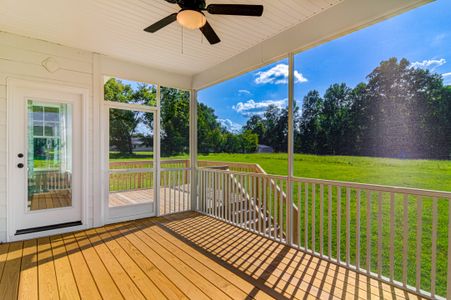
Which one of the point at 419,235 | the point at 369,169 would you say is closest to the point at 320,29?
the point at 369,169

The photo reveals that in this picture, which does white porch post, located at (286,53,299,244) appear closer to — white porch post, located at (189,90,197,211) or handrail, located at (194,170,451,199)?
handrail, located at (194,170,451,199)

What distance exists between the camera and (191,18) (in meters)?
2.01

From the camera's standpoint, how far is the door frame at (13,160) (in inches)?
123

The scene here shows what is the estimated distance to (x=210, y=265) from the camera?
2.55 meters

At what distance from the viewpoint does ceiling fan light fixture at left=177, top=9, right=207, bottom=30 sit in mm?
1968

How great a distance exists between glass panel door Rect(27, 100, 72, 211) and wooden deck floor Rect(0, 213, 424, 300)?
60 centimetres

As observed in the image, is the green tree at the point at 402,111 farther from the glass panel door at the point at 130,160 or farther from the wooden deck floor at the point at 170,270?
the glass panel door at the point at 130,160

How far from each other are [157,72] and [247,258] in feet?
11.3

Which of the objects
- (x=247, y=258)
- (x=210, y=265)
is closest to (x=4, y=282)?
(x=210, y=265)

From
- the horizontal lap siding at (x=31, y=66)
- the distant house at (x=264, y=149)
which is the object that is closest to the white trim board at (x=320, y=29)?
the distant house at (x=264, y=149)

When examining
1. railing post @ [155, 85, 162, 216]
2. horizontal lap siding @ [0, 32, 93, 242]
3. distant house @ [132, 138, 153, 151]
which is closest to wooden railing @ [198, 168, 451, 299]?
railing post @ [155, 85, 162, 216]

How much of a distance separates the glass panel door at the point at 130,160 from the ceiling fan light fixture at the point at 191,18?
2510 millimetres

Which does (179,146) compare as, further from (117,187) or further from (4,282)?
(4,282)

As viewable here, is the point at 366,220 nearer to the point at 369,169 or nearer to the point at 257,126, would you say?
the point at 369,169
